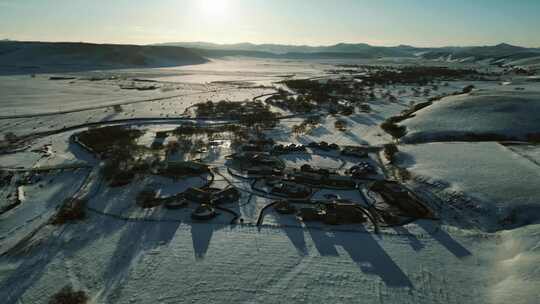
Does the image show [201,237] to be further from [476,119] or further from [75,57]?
[75,57]

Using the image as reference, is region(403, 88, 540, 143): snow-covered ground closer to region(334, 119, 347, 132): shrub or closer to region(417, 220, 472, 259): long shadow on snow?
region(334, 119, 347, 132): shrub

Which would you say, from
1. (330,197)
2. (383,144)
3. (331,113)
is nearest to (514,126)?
(383,144)

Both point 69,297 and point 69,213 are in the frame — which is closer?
point 69,297

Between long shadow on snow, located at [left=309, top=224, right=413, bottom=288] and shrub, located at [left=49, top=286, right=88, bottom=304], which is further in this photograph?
long shadow on snow, located at [left=309, top=224, right=413, bottom=288]

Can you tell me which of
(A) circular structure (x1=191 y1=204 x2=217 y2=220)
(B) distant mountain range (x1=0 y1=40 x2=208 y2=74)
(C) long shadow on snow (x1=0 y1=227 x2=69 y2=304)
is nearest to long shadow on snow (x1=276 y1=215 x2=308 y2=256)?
(A) circular structure (x1=191 y1=204 x2=217 y2=220)

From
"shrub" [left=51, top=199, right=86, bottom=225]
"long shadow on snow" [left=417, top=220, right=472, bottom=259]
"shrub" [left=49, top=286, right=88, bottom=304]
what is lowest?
"shrub" [left=49, top=286, right=88, bottom=304]

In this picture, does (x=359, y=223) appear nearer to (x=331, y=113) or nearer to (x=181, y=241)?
(x=181, y=241)

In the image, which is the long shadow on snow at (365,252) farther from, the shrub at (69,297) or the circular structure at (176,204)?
the shrub at (69,297)

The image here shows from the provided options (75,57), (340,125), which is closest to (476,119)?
(340,125)

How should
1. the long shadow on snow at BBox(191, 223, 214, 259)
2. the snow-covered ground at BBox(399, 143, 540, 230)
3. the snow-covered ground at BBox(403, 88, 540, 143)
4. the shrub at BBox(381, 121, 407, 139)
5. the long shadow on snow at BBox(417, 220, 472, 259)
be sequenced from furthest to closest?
1. the shrub at BBox(381, 121, 407, 139)
2. the snow-covered ground at BBox(403, 88, 540, 143)
3. the snow-covered ground at BBox(399, 143, 540, 230)
4. the long shadow on snow at BBox(191, 223, 214, 259)
5. the long shadow on snow at BBox(417, 220, 472, 259)
